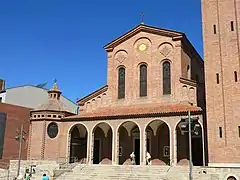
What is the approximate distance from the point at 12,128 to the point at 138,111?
12.7 meters

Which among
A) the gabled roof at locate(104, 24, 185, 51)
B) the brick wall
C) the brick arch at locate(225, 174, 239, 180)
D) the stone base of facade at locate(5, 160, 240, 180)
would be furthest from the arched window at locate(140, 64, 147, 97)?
the brick wall

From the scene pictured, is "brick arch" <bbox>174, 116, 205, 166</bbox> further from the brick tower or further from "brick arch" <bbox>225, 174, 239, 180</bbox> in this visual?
"brick arch" <bbox>225, 174, 239, 180</bbox>

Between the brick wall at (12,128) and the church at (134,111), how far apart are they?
2012 millimetres

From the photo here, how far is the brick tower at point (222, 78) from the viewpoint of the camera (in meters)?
21.6

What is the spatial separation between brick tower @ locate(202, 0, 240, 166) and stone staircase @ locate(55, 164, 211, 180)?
6.96 feet

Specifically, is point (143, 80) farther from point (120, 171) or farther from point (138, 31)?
point (120, 171)

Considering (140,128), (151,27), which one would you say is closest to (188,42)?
(151,27)

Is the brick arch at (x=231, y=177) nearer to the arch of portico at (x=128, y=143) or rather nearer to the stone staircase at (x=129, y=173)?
the stone staircase at (x=129, y=173)

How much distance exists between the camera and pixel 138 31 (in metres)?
31.4

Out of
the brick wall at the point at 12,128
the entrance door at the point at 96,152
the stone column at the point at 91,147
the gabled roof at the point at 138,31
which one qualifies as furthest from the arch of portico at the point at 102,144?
the gabled roof at the point at 138,31

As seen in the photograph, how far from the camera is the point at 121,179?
2256 centimetres

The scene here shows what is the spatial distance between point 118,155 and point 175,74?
8.60m

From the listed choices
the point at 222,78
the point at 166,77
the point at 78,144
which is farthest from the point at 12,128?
the point at 222,78

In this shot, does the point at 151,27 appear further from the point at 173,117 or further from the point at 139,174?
the point at 139,174
